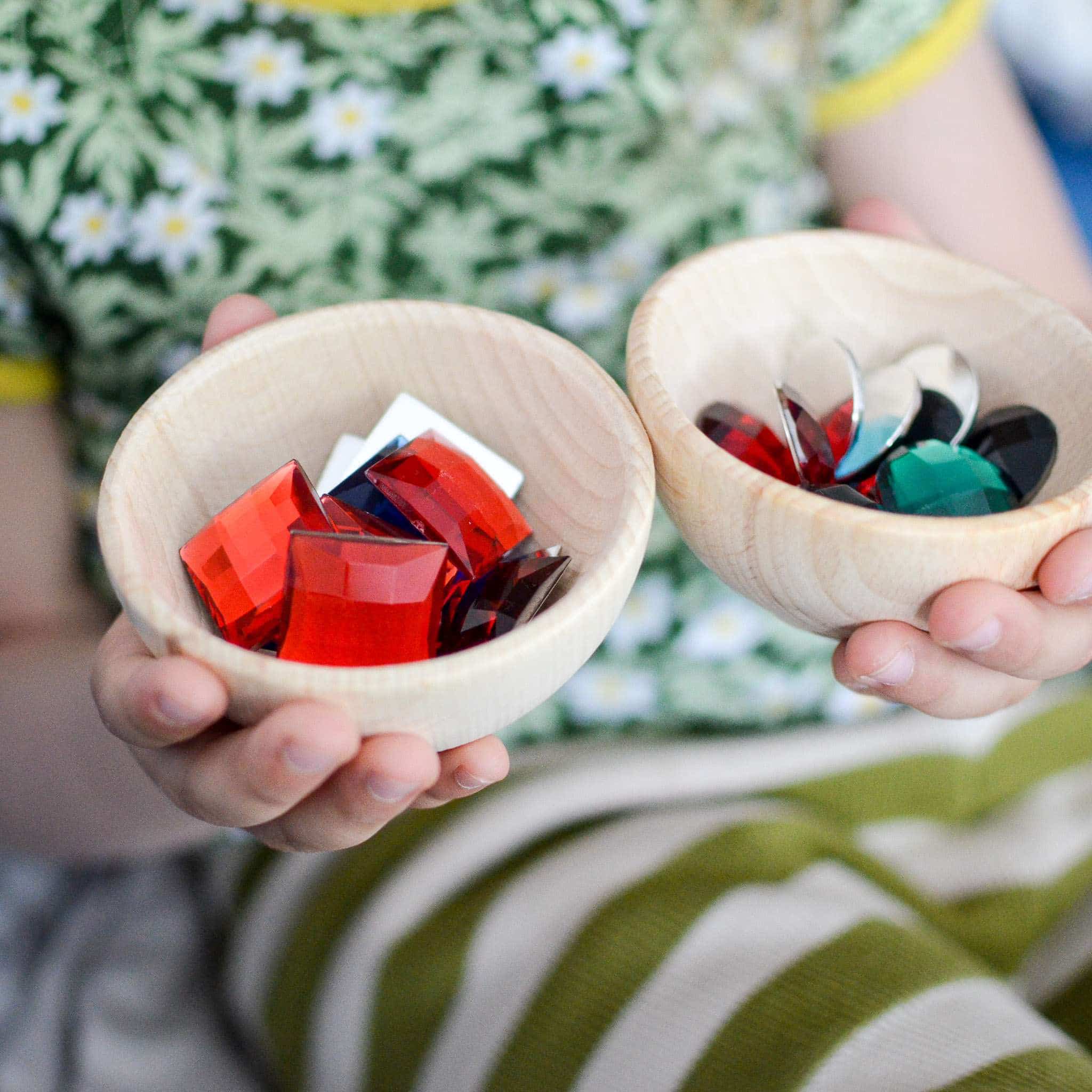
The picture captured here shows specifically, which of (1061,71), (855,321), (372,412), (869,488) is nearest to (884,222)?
(855,321)

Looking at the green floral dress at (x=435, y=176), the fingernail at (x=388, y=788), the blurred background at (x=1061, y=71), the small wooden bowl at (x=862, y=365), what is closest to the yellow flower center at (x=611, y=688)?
the green floral dress at (x=435, y=176)

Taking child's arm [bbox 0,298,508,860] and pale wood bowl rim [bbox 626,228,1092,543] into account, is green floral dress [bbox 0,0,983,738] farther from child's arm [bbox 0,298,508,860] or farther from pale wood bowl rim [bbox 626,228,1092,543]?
pale wood bowl rim [bbox 626,228,1092,543]

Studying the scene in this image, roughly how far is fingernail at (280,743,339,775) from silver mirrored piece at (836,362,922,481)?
0.82 feet

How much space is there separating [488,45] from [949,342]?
314 mm

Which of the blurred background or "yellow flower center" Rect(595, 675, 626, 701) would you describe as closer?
"yellow flower center" Rect(595, 675, 626, 701)

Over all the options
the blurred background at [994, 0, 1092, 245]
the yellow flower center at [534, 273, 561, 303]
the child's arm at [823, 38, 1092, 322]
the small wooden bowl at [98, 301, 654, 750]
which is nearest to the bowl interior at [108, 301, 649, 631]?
the small wooden bowl at [98, 301, 654, 750]

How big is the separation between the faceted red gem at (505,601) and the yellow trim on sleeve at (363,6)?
37cm

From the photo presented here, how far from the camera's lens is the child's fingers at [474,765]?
1.13 ft

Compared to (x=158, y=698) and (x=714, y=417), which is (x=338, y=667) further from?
(x=714, y=417)

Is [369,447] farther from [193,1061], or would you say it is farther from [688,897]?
[193,1061]

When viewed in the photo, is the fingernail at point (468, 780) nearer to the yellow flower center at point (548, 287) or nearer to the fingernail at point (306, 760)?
the fingernail at point (306, 760)

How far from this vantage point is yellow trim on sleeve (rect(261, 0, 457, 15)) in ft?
1.82

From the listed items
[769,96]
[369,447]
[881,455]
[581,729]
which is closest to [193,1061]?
[581,729]

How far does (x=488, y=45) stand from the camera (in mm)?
575
